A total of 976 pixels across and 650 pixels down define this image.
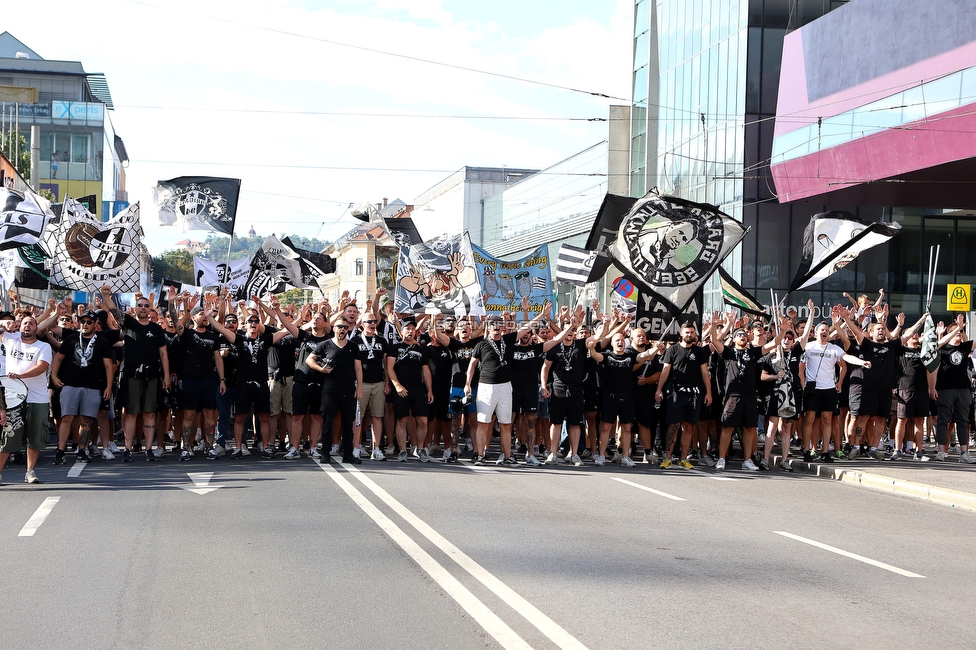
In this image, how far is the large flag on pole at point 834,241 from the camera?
679 inches

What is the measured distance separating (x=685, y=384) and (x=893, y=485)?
10.1ft

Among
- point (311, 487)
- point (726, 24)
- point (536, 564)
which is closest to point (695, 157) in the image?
point (726, 24)

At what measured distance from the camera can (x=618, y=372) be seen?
15031mm

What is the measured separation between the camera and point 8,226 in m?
17.0

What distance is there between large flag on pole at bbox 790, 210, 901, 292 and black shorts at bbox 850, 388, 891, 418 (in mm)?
2085

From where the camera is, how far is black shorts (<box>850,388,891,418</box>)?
53.0ft

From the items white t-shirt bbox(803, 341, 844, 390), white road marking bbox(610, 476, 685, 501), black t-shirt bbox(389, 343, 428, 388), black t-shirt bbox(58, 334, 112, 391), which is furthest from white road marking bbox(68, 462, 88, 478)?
white t-shirt bbox(803, 341, 844, 390)

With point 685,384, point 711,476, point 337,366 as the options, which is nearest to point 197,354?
point 337,366

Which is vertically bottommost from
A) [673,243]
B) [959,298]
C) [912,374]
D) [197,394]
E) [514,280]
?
[197,394]

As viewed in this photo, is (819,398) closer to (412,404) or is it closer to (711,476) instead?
(711,476)

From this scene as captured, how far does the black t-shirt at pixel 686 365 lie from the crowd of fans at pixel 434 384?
2 cm

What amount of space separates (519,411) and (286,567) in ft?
27.2

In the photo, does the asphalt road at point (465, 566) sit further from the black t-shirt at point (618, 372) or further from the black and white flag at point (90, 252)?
the black and white flag at point (90, 252)

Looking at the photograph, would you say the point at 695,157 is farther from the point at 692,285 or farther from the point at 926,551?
the point at 926,551
